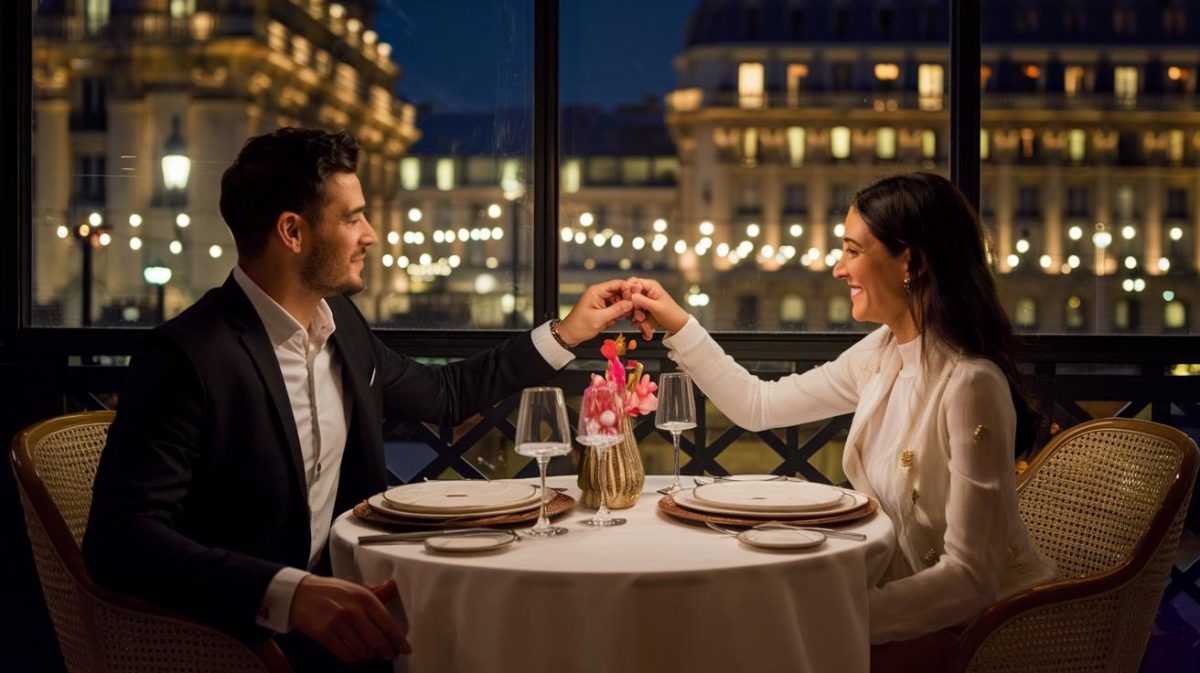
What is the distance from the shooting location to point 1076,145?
1417 inches

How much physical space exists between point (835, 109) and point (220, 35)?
34761 millimetres

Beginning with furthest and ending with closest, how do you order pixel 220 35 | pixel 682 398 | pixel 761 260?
1. pixel 761 260
2. pixel 220 35
3. pixel 682 398

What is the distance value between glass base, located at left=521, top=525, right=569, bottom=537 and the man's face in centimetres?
66

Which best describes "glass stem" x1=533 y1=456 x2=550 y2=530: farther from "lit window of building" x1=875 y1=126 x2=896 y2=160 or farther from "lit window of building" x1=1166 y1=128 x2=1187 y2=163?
"lit window of building" x1=875 y1=126 x2=896 y2=160

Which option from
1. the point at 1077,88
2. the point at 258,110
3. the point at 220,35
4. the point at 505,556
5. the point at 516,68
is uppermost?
the point at 1077,88

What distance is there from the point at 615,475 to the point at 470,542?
393mm

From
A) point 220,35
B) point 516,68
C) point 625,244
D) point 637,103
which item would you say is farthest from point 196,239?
point 637,103

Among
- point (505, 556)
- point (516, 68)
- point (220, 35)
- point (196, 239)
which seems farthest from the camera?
point (196, 239)

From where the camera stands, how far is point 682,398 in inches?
77.9

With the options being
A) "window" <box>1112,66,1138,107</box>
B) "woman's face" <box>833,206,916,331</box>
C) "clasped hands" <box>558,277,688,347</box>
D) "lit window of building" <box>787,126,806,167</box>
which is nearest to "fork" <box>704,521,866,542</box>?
"woman's face" <box>833,206,916,331</box>

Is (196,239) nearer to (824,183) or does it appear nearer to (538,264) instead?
(538,264)

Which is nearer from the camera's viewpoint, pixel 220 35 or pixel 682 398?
pixel 682 398

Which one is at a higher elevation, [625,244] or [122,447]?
[625,244]

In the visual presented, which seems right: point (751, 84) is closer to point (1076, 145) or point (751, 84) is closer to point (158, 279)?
point (1076, 145)
